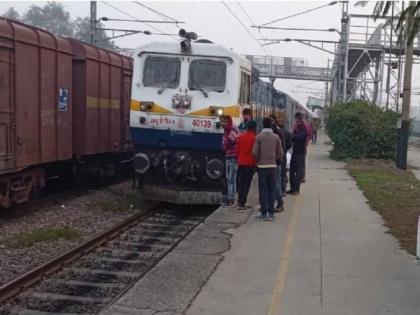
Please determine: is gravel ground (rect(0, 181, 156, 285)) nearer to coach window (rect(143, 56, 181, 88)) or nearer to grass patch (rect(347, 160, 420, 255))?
coach window (rect(143, 56, 181, 88))

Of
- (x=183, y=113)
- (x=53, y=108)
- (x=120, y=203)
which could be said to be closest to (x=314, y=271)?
(x=183, y=113)

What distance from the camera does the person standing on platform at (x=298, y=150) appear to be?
1351 cm

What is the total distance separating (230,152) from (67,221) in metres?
3.18

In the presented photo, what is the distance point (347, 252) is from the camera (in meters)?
8.48

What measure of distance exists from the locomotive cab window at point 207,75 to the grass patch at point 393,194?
3.91 m

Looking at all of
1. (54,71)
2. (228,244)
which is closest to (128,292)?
(228,244)

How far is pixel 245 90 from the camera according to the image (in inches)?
521

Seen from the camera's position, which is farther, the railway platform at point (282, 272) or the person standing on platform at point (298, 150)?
the person standing on platform at point (298, 150)

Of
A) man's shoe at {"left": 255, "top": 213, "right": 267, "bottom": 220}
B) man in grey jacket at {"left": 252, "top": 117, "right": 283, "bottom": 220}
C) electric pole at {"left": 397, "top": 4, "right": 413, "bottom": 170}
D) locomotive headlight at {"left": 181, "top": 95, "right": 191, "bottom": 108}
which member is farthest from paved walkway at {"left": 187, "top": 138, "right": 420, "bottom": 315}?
electric pole at {"left": 397, "top": 4, "right": 413, "bottom": 170}

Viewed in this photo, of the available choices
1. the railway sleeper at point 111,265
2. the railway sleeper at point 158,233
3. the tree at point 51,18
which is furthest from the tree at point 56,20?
the railway sleeper at point 111,265

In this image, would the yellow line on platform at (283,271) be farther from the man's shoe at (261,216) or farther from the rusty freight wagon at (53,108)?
the rusty freight wagon at (53,108)

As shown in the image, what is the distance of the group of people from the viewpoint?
1072 centimetres

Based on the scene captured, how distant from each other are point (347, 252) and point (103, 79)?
27.7ft

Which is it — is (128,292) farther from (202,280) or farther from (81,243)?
(81,243)
